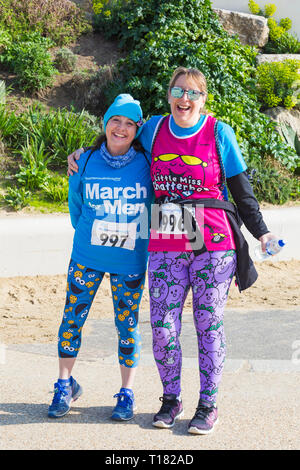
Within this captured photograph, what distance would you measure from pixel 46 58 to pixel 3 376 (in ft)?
19.3

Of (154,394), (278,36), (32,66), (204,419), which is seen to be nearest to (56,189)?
(32,66)

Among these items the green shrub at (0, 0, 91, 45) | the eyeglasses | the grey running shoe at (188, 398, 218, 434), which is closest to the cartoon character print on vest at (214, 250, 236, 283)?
the grey running shoe at (188, 398, 218, 434)

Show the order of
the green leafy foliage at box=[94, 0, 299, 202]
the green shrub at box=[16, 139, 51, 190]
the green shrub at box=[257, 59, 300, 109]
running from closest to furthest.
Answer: the green shrub at box=[16, 139, 51, 190] < the green leafy foliage at box=[94, 0, 299, 202] < the green shrub at box=[257, 59, 300, 109]

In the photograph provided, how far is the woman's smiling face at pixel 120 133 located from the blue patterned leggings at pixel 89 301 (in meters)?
0.66

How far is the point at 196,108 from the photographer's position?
3287mm

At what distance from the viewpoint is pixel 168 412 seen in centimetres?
342

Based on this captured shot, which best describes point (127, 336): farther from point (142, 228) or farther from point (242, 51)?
point (242, 51)

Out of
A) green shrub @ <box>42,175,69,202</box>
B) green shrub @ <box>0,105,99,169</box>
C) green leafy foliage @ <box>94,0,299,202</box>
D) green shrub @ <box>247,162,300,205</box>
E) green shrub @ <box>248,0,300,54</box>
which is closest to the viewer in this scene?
green shrub @ <box>42,175,69,202</box>

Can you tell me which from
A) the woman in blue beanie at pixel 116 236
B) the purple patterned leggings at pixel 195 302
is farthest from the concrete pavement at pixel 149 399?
the purple patterned leggings at pixel 195 302

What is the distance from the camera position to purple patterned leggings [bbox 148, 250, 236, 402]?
328cm

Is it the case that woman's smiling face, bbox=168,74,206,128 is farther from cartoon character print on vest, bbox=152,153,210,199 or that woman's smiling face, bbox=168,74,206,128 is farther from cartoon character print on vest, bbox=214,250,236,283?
cartoon character print on vest, bbox=214,250,236,283

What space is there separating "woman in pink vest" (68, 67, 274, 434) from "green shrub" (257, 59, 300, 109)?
21.8 ft

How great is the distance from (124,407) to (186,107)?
1630 millimetres

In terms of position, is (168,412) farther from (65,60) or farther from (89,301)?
(65,60)
